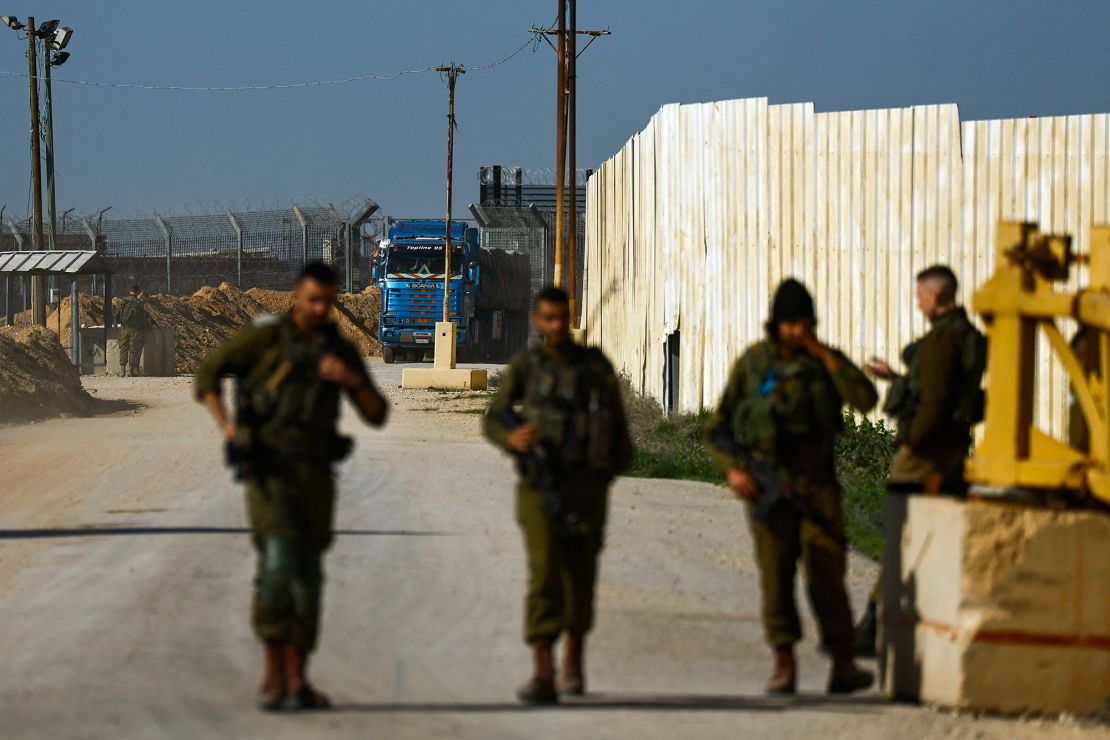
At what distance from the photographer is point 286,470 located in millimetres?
5492

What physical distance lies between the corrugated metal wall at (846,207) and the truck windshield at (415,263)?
18.6 meters

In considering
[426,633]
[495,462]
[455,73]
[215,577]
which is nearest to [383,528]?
[215,577]

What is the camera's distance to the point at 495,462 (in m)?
14.8

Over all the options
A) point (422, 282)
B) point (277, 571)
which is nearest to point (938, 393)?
point (277, 571)

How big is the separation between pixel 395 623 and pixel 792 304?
2.53 meters

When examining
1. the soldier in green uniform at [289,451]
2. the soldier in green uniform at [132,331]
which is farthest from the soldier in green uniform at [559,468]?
the soldier in green uniform at [132,331]

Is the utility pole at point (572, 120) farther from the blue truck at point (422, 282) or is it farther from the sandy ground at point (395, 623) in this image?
the sandy ground at point (395, 623)

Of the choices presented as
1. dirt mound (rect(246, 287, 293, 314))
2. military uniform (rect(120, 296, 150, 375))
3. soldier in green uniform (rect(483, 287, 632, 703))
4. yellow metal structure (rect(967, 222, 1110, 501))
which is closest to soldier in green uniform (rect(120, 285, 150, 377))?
military uniform (rect(120, 296, 150, 375))

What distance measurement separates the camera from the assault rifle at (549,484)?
5.70 metres

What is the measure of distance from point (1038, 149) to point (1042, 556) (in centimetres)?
716

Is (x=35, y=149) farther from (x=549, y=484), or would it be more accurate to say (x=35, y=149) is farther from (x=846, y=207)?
(x=549, y=484)

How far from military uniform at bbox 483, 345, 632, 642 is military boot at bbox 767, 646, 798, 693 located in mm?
808

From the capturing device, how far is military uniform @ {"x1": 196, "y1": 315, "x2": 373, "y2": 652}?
5453 millimetres

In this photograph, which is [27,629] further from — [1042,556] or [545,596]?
[1042,556]
